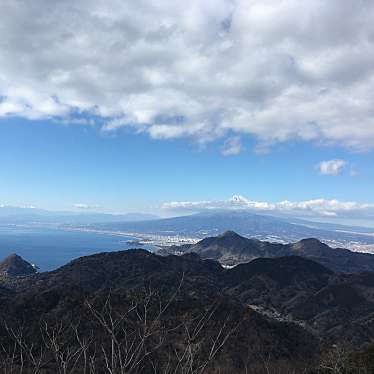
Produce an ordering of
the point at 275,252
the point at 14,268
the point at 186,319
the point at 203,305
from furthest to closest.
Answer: the point at 275,252 < the point at 14,268 < the point at 203,305 < the point at 186,319

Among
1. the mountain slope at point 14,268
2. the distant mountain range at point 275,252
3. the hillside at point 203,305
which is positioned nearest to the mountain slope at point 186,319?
the hillside at point 203,305

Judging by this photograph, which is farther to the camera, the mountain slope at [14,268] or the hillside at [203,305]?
the mountain slope at [14,268]

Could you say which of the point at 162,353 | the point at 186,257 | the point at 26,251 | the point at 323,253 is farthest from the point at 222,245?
the point at 162,353

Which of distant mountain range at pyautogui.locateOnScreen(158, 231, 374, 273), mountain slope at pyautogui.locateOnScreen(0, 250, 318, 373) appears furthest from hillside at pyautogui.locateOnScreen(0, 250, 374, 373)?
distant mountain range at pyautogui.locateOnScreen(158, 231, 374, 273)

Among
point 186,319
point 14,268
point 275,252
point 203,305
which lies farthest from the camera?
point 275,252

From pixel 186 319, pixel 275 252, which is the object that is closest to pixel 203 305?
pixel 186 319

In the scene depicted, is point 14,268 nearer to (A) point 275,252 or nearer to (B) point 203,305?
(B) point 203,305

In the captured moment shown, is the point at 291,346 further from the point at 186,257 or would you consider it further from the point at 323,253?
the point at 323,253

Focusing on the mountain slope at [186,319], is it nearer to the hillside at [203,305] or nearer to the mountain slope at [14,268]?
the hillside at [203,305]

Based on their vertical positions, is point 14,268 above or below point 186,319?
below
